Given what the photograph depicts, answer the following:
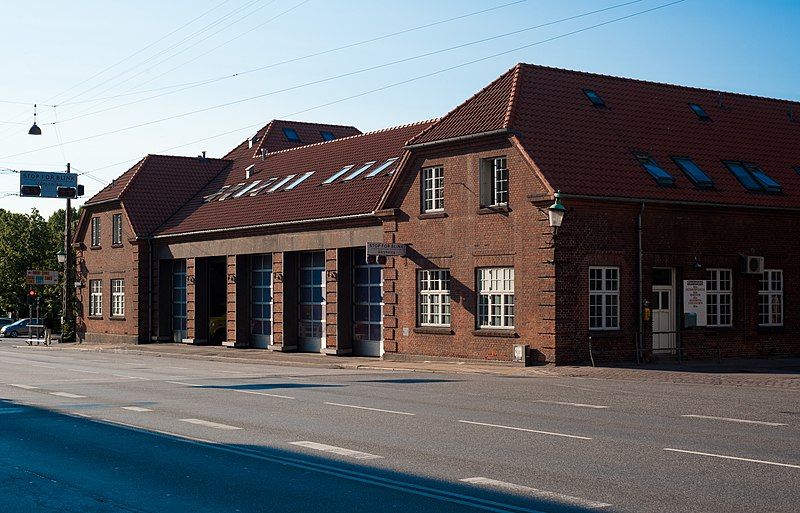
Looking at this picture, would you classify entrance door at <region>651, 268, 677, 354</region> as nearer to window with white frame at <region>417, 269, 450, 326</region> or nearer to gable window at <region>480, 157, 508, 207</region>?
gable window at <region>480, 157, 508, 207</region>

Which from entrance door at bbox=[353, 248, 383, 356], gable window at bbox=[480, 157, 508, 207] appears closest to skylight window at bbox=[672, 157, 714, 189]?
gable window at bbox=[480, 157, 508, 207]

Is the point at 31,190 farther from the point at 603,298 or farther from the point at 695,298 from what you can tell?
the point at 695,298

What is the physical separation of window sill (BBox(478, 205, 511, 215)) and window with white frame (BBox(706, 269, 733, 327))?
659cm

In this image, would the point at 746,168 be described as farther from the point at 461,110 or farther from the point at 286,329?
the point at 286,329

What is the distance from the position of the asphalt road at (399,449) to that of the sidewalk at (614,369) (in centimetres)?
262

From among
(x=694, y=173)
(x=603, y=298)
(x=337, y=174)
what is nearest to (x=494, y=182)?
(x=603, y=298)

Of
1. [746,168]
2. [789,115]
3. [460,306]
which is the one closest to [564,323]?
[460,306]

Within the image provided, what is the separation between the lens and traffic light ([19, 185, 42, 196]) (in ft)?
137

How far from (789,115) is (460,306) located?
16235mm

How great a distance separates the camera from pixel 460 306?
31781 millimetres

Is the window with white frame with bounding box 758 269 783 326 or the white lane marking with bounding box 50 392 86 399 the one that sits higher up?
the window with white frame with bounding box 758 269 783 326

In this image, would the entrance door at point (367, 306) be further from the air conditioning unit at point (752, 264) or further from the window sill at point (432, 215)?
the air conditioning unit at point (752, 264)

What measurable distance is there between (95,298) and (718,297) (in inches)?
1344

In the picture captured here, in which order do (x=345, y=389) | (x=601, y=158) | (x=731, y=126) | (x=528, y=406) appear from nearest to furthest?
(x=528, y=406) → (x=345, y=389) → (x=601, y=158) → (x=731, y=126)
